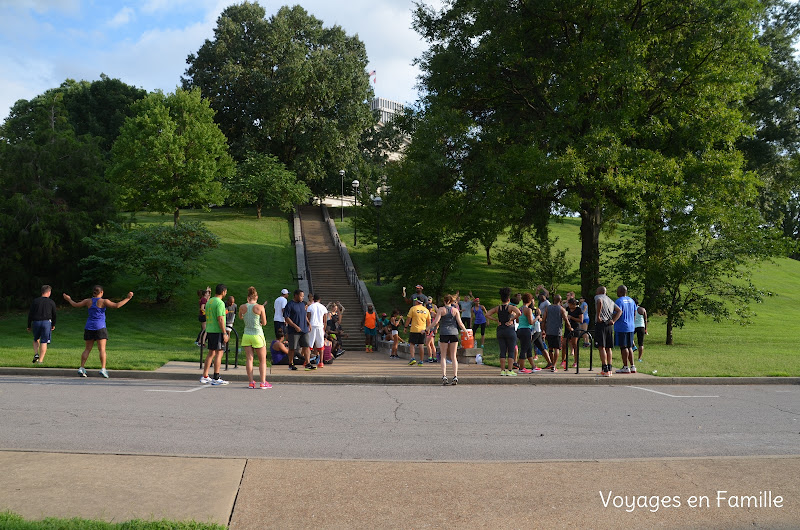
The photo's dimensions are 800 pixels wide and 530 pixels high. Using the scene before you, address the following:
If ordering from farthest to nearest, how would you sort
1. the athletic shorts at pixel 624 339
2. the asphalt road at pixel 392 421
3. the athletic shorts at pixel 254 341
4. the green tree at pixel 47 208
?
the green tree at pixel 47 208 < the athletic shorts at pixel 624 339 < the athletic shorts at pixel 254 341 < the asphalt road at pixel 392 421

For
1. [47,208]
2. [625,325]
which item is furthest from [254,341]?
[47,208]

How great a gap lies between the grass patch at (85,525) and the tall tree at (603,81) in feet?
56.4

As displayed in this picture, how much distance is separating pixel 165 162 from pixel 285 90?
17808mm

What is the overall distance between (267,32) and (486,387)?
54561 millimetres

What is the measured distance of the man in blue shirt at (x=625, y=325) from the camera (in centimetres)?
1383

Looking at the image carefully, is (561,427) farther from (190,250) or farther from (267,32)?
(267,32)

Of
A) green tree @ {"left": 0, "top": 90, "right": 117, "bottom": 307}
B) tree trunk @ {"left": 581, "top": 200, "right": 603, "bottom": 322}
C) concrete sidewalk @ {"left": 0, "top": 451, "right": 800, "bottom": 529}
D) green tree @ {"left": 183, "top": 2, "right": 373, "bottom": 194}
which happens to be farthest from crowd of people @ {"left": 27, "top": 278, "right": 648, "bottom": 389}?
green tree @ {"left": 183, "top": 2, "right": 373, "bottom": 194}

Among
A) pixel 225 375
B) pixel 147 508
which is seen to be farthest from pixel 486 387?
pixel 147 508

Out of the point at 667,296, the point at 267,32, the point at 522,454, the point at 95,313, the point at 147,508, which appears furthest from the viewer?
the point at 267,32

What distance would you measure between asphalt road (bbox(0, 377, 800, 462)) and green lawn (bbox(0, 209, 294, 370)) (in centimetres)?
355

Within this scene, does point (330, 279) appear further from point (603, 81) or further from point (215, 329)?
point (215, 329)

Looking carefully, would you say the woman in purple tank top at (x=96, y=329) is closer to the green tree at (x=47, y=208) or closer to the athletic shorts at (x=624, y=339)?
the athletic shorts at (x=624, y=339)

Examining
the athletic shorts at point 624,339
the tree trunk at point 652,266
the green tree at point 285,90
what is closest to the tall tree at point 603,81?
the tree trunk at point 652,266

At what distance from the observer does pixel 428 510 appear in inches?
201
